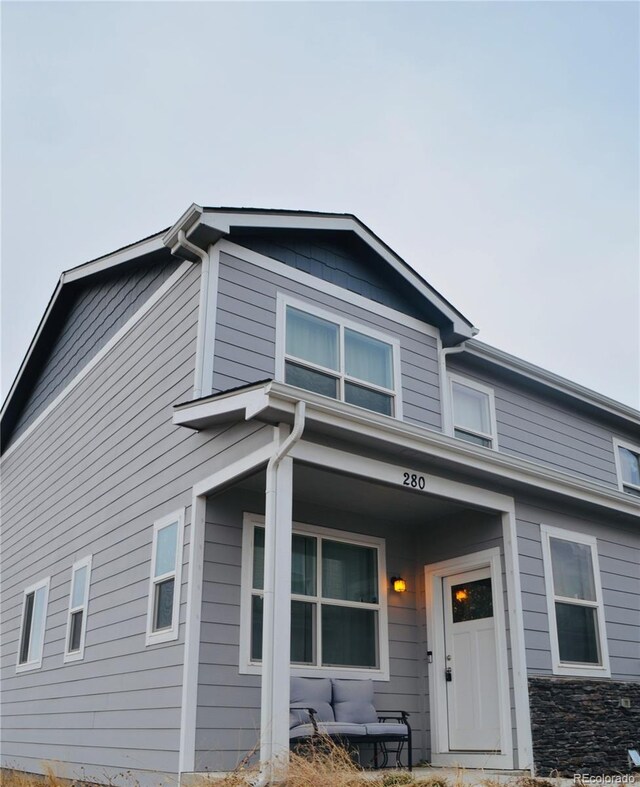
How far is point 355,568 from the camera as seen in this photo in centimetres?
867

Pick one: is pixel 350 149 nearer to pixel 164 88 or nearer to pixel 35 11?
pixel 164 88

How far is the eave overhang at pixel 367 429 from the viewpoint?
628cm

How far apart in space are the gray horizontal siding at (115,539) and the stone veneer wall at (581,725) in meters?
3.34

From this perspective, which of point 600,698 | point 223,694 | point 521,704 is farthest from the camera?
point 600,698

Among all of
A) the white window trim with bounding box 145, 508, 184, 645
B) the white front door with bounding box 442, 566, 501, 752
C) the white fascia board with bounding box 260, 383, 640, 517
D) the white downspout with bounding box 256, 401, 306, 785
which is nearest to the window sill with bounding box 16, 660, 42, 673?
the white window trim with bounding box 145, 508, 184, 645

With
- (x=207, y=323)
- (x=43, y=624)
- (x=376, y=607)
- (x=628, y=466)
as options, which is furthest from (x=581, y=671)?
(x=43, y=624)

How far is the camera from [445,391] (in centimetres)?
1024

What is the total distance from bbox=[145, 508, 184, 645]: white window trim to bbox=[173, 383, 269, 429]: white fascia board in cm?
90

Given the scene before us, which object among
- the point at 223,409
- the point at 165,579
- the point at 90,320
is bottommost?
the point at 165,579

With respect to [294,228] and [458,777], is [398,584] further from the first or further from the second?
[294,228]

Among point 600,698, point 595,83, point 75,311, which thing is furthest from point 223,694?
point 595,83

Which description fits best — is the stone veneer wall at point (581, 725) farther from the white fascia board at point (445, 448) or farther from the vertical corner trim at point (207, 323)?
the vertical corner trim at point (207, 323)

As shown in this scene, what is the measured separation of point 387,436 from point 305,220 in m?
3.39

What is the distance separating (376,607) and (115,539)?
3055mm
